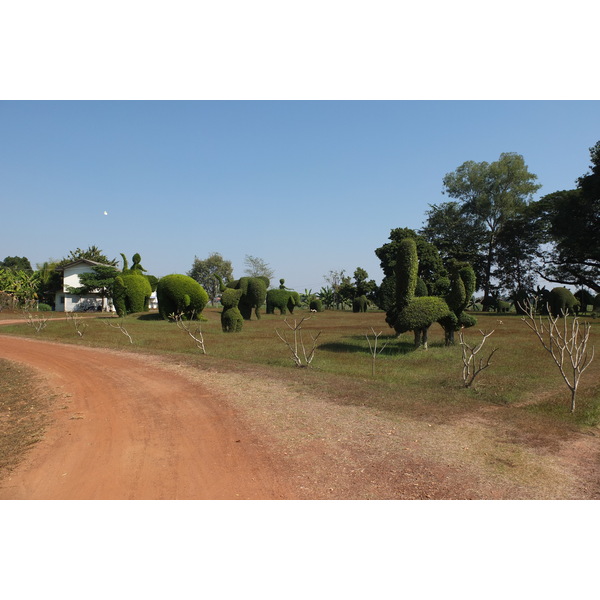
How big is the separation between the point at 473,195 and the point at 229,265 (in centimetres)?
4413

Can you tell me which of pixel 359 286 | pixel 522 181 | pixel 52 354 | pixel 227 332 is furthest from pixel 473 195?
pixel 52 354

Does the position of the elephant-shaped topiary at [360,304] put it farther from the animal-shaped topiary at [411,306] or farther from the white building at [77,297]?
the animal-shaped topiary at [411,306]

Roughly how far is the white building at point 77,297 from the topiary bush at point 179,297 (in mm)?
23240

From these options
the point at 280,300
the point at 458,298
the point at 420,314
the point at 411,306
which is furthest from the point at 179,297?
the point at 458,298

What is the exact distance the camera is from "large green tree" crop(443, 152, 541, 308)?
4981 cm

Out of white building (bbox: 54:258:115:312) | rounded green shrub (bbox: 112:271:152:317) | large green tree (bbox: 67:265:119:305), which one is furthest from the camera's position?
white building (bbox: 54:258:115:312)

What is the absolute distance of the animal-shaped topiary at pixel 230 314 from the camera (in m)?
23.2

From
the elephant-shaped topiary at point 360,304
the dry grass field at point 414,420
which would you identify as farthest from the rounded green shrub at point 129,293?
the elephant-shaped topiary at point 360,304

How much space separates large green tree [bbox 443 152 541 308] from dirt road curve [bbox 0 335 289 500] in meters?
49.2

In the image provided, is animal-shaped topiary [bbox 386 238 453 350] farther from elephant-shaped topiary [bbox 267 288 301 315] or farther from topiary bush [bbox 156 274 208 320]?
elephant-shaped topiary [bbox 267 288 301 315]

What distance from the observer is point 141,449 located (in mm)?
6461

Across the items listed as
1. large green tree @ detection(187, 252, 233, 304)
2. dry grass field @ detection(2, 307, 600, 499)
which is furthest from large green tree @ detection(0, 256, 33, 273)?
dry grass field @ detection(2, 307, 600, 499)

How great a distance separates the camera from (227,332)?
22.9 m

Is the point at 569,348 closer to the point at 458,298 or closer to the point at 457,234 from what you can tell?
the point at 458,298
